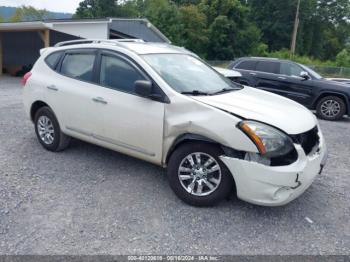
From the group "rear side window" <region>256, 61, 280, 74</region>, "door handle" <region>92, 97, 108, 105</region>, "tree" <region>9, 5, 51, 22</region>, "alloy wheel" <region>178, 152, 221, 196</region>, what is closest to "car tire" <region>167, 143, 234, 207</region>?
"alloy wheel" <region>178, 152, 221, 196</region>

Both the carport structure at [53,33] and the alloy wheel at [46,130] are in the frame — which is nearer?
the alloy wheel at [46,130]

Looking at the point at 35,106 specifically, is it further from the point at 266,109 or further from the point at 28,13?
the point at 28,13

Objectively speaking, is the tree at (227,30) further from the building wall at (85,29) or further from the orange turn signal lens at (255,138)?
the orange turn signal lens at (255,138)

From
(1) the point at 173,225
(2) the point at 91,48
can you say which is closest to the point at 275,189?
(1) the point at 173,225

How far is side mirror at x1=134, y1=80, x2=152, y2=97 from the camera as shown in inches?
144

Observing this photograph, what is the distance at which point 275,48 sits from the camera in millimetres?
53188

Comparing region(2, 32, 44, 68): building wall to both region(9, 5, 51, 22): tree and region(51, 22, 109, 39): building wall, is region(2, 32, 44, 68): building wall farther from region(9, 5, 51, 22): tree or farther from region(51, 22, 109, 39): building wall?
region(9, 5, 51, 22): tree

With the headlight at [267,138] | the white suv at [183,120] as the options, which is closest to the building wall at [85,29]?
the white suv at [183,120]

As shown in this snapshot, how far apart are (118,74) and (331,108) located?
7321mm

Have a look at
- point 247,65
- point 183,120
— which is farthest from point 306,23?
point 183,120

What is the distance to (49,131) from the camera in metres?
5.08

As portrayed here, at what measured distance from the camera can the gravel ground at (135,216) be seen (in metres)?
2.97

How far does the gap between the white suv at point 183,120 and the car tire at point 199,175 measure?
0.04 feet

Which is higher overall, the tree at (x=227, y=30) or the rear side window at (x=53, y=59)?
the tree at (x=227, y=30)
